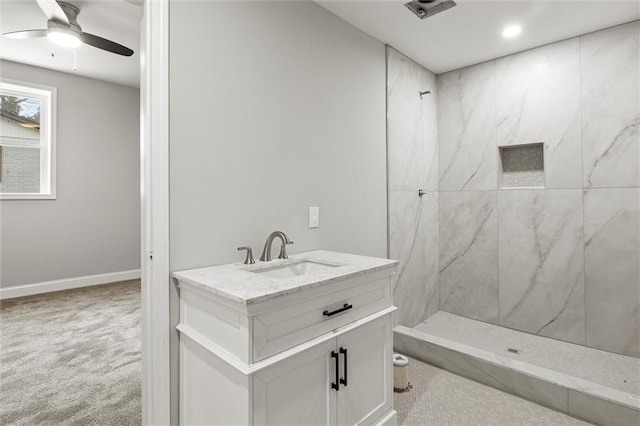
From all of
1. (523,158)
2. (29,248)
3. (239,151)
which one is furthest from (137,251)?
(523,158)

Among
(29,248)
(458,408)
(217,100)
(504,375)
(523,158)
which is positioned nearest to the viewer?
(217,100)

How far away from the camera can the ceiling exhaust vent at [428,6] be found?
2.06m

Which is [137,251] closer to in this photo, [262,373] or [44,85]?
[44,85]

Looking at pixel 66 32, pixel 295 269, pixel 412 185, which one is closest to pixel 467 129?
pixel 412 185

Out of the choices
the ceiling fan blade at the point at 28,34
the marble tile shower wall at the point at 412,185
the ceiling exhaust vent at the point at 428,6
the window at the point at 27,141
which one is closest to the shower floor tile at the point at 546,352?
the marble tile shower wall at the point at 412,185

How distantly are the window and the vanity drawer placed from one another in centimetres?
421

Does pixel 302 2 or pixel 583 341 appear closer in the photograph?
pixel 302 2

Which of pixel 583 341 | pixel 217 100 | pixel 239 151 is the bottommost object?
pixel 583 341

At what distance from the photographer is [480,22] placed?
229 cm

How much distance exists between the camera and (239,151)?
5.46 ft

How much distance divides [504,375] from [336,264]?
1.37 metres

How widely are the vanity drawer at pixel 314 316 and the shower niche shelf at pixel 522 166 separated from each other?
191cm

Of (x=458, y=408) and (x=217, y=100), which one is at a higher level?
Answer: (x=217, y=100)

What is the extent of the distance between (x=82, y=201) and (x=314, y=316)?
4250mm
